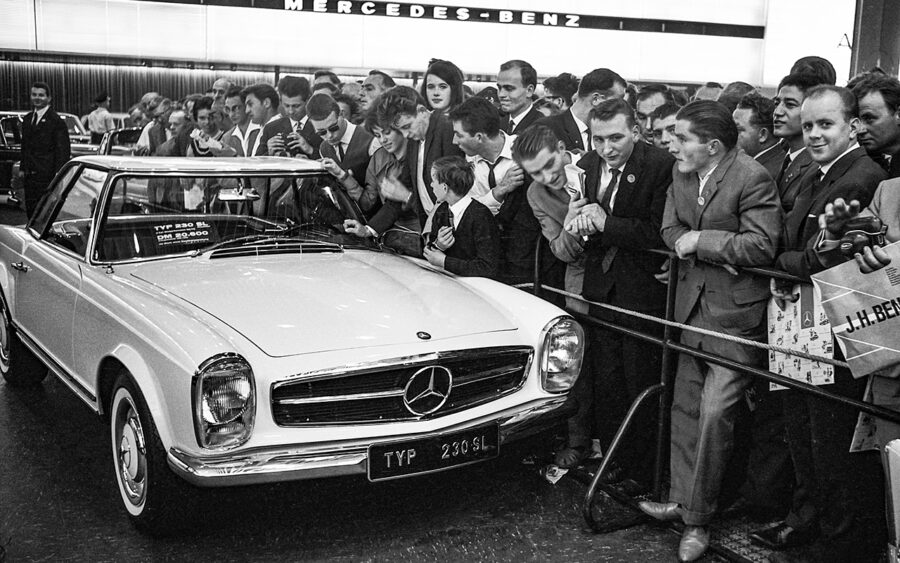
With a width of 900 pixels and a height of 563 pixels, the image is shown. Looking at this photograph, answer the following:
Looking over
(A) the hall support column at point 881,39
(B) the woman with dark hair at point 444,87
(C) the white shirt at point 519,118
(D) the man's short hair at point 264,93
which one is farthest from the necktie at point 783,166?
(A) the hall support column at point 881,39

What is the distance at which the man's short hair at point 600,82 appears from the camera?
619 centimetres

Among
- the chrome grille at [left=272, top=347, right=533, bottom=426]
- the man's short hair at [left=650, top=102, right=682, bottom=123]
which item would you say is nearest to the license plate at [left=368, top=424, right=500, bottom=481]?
the chrome grille at [left=272, top=347, right=533, bottom=426]

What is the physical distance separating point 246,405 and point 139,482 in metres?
0.83

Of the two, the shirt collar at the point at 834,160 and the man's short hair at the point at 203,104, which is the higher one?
the man's short hair at the point at 203,104

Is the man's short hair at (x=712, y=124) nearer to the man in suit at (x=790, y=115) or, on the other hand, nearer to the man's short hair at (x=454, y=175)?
the man in suit at (x=790, y=115)

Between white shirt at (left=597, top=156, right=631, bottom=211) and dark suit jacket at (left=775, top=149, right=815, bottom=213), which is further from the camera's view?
white shirt at (left=597, top=156, right=631, bottom=211)

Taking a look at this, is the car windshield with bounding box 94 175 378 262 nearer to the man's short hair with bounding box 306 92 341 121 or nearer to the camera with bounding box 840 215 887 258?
the man's short hair with bounding box 306 92 341 121

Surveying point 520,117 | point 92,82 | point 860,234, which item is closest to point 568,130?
point 520,117

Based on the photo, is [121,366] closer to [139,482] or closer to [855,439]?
[139,482]

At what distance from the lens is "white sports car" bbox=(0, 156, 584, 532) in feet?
11.2

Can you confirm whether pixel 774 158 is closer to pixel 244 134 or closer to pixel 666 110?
pixel 666 110

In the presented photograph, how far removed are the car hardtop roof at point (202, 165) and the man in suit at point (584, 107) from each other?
182cm

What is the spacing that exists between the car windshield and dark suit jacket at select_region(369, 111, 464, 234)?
2.74 feet

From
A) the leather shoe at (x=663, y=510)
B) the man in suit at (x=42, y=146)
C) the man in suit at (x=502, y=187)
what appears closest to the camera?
the leather shoe at (x=663, y=510)
